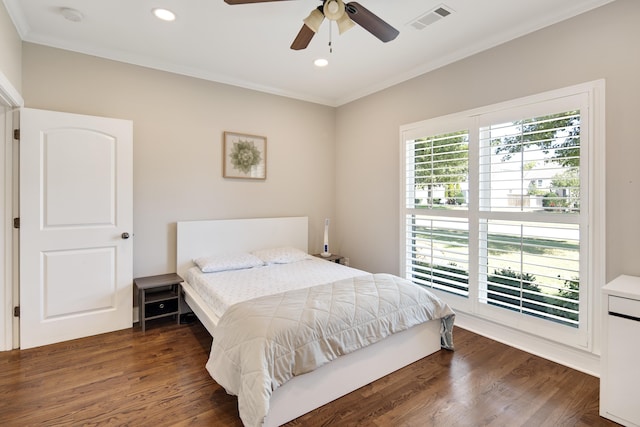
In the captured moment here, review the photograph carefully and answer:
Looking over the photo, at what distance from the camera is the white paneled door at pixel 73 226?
275 cm

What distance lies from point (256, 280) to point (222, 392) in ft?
3.42

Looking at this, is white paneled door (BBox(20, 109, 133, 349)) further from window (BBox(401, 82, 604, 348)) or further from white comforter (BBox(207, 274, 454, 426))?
window (BBox(401, 82, 604, 348))

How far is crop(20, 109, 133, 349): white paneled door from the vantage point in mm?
2748

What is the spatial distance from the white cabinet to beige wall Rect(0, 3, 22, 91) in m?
4.40

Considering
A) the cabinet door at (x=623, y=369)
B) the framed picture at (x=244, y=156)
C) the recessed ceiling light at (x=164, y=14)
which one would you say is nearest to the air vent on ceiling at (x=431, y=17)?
the recessed ceiling light at (x=164, y=14)

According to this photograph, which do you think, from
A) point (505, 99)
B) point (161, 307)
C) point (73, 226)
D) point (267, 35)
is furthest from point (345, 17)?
point (161, 307)

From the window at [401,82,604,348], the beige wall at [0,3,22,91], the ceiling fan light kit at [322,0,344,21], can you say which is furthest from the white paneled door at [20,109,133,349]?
the window at [401,82,604,348]

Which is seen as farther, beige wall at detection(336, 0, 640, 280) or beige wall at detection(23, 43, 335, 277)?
beige wall at detection(23, 43, 335, 277)

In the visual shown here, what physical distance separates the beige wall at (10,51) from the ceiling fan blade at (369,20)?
2.51 meters

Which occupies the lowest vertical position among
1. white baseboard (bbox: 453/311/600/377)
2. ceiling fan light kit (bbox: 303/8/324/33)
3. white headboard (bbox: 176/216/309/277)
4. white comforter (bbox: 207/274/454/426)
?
white baseboard (bbox: 453/311/600/377)

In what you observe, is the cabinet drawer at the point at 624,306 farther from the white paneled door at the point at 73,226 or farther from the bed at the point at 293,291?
the white paneled door at the point at 73,226

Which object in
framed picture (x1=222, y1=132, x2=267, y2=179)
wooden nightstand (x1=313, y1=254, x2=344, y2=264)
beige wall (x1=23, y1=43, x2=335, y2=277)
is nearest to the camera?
beige wall (x1=23, y1=43, x2=335, y2=277)

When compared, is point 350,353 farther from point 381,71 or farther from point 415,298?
point 381,71

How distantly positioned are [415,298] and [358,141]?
252cm
